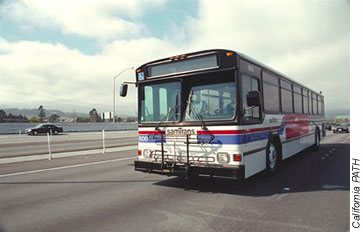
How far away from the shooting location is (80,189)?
6.68m

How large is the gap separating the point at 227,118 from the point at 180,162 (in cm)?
145

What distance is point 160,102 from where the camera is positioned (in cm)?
667

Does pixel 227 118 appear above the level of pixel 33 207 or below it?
above

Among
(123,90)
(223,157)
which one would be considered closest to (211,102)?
(223,157)

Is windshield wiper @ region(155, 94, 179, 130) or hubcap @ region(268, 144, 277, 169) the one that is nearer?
windshield wiper @ region(155, 94, 179, 130)

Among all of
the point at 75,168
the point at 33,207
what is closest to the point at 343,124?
the point at 75,168

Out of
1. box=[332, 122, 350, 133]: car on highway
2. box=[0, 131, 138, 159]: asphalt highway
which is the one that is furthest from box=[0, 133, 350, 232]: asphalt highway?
box=[332, 122, 350, 133]: car on highway

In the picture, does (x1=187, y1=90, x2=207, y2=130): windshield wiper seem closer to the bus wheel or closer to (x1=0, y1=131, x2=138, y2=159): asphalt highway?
the bus wheel

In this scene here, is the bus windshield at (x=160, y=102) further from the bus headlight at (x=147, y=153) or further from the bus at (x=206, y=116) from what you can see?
the bus headlight at (x=147, y=153)

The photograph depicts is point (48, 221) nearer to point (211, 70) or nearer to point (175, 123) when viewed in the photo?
point (175, 123)

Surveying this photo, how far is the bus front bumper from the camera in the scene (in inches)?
215

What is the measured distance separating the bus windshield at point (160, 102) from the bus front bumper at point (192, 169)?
42.9 inches

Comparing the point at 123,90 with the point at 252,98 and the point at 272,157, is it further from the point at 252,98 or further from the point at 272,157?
the point at 272,157

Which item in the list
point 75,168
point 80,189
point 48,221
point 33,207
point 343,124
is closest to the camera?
point 48,221
